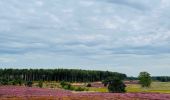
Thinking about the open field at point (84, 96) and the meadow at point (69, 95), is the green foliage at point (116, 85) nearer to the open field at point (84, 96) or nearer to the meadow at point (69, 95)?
the meadow at point (69, 95)

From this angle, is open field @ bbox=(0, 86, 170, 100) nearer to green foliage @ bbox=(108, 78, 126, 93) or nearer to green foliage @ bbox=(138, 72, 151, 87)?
green foliage @ bbox=(108, 78, 126, 93)

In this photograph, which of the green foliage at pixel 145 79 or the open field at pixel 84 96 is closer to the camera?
the open field at pixel 84 96

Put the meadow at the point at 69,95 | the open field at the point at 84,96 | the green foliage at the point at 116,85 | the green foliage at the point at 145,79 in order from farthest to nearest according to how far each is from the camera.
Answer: the green foliage at the point at 145,79 < the green foliage at the point at 116,85 < the meadow at the point at 69,95 < the open field at the point at 84,96

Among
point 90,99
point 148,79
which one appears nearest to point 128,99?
point 90,99

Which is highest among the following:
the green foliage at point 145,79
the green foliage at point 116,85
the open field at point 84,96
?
the green foliage at point 145,79

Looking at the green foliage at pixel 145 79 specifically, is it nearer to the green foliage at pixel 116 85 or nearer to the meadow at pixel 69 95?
the green foliage at pixel 116 85

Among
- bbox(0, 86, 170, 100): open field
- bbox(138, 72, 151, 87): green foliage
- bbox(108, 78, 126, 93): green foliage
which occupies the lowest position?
bbox(0, 86, 170, 100): open field

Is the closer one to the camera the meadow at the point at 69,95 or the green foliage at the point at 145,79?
the meadow at the point at 69,95

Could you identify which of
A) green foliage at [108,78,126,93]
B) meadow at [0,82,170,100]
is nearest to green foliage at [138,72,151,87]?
green foliage at [108,78,126,93]

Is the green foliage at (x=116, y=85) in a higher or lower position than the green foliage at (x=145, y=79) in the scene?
lower

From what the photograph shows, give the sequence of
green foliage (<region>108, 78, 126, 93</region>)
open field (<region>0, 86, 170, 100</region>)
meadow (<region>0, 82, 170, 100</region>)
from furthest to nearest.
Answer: green foliage (<region>108, 78, 126, 93</region>) < meadow (<region>0, 82, 170, 100</region>) < open field (<region>0, 86, 170, 100</region>)

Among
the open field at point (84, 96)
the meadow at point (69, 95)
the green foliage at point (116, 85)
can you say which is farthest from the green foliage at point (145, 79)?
the open field at point (84, 96)

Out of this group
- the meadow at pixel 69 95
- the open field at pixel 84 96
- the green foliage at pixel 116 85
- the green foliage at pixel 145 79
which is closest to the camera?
the open field at pixel 84 96

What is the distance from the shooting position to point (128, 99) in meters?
47.3
